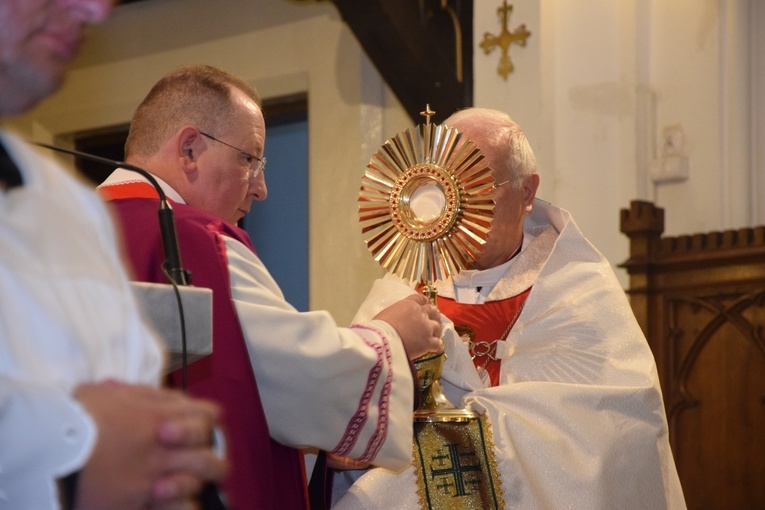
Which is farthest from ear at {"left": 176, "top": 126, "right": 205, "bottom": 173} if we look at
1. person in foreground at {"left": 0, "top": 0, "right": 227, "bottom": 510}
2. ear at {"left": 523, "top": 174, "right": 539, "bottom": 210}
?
person in foreground at {"left": 0, "top": 0, "right": 227, "bottom": 510}

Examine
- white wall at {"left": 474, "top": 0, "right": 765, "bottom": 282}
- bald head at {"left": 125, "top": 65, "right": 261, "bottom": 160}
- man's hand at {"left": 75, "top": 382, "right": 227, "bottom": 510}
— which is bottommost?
man's hand at {"left": 75, "top": 382, "right": 227, "bottom": 510}

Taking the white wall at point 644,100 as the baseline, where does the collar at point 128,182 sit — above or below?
below

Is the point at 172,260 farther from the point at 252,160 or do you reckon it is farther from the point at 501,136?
the point at 501,136

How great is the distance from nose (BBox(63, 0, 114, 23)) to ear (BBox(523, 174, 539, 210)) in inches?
108

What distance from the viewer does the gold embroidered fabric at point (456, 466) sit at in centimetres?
327

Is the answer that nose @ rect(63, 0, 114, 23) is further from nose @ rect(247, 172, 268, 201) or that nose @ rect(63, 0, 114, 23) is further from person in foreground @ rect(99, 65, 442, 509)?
nose @ rect(247, 172, 268, 201)

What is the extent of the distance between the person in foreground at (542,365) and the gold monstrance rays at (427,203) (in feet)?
1.05

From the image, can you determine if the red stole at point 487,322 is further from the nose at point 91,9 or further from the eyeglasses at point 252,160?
the nose at point 91,9

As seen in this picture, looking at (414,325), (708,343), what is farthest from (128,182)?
(708,343)

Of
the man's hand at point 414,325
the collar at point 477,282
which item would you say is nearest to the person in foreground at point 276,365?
the man's hand at point 414,325

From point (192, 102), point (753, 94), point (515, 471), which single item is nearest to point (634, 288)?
point (753, 94)

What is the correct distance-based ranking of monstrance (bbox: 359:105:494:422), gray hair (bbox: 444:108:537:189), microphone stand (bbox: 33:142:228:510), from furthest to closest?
gray hair (bbox: 444:108:537:189)
monstrance (bbox: 359:105:494:422)
microphone stand (bbox: 33:142:228:510)

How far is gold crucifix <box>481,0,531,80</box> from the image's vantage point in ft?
19.7

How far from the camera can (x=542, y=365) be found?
356cm
